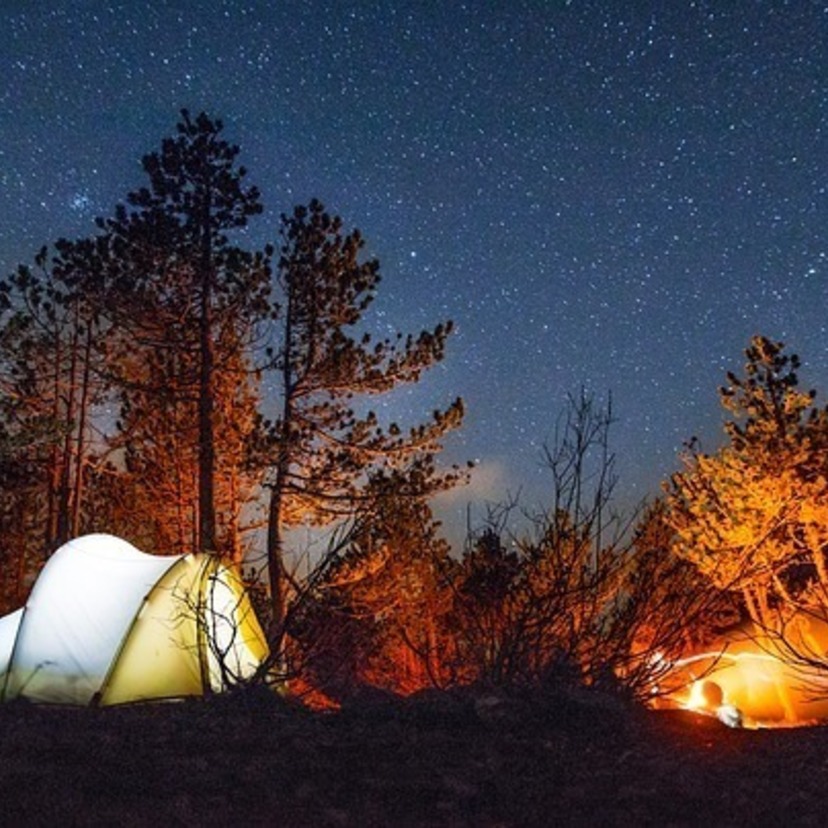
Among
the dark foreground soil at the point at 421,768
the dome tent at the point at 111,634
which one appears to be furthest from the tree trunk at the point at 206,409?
the dark foreground soil at the point at 421,768

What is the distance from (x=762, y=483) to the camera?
19484mm

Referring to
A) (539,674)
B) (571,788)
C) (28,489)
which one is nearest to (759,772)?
(571,788)

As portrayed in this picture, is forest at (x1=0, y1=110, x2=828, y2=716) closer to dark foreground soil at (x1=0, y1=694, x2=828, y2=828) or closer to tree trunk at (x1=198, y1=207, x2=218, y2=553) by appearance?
tree trunk at (x1=198, y1=207, x2=218, y2=553)

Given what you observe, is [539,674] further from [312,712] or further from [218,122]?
[218,122]

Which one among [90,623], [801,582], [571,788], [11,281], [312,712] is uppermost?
[11,281]

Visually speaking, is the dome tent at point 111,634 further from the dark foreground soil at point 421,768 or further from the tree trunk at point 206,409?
the tree trunk at point 206,409

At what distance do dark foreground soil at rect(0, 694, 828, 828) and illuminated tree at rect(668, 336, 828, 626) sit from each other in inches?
543

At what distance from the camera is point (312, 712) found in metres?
5.93

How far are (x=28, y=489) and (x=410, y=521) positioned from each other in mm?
11750

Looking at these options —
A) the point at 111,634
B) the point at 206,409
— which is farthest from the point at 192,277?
the point at 111,634

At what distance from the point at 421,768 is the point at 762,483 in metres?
17.0

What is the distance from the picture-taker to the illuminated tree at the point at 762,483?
62.0 ft

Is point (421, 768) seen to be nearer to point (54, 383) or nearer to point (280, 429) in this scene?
point (280, 429)

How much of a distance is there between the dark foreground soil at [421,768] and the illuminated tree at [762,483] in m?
13.8
